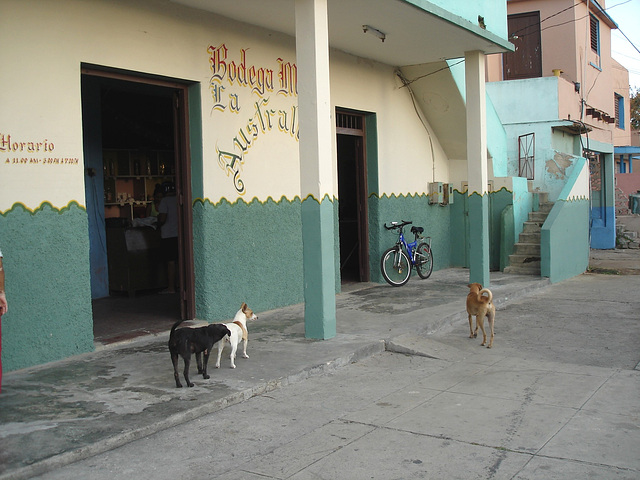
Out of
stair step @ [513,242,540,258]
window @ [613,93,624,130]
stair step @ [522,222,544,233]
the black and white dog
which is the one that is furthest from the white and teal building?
window @ [613,93,624,130]

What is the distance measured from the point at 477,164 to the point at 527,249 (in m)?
3.39

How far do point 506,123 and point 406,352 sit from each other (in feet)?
35.2

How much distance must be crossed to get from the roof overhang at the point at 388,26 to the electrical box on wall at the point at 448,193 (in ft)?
9.86

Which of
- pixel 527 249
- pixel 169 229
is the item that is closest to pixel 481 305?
pixel 169 229

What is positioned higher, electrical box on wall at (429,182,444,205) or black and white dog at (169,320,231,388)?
electrical box on wall at (429,182,444,205)

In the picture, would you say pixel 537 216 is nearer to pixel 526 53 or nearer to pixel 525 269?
pixel 525 269

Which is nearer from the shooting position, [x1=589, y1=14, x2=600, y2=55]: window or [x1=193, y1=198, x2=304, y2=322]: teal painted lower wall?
[x1=193, y1=198, x2=304, y2=322]: teal painted lower wall

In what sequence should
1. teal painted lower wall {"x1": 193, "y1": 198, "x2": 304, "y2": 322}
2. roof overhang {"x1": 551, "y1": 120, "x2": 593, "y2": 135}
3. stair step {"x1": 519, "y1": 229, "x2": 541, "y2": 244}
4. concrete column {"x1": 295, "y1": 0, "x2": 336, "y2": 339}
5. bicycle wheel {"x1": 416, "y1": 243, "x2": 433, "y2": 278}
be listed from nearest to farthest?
concrete column {"x1": 295, "y1": 0, "x2": 336, "y2": 339} → teal painted lower wall {"x1": 193, "y1": 198, "x2": 304, "y2": 322} → bicycle wheel {"x1": 416, "y1": 243, "x2": 433, "y2": 278} → stair step {"x1": 519, "y1": 229, "x2": 541, "y2": 244} → roof overhang {"x1": 551, "y1": 120, "x2": 593, "y2": 135}

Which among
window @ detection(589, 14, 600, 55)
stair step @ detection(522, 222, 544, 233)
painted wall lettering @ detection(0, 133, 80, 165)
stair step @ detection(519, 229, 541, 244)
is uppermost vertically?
window @ detection(589, 14, 600, 55)

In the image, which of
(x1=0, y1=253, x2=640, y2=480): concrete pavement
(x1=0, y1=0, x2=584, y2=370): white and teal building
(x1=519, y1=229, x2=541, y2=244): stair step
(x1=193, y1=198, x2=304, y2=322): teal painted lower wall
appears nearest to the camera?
(x1=0, y1=253, x2=640, y2=480): concrete pavement

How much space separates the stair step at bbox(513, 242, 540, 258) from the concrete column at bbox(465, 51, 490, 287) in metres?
2.81

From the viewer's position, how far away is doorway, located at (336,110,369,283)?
12000 millimetres

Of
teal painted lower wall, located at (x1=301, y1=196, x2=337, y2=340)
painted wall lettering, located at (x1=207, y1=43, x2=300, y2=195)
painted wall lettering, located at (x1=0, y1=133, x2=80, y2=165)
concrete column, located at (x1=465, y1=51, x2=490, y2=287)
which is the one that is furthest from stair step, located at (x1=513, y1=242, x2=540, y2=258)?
painted wall lettering, located at (x1=0, y1=133, x2=80, y2=165)

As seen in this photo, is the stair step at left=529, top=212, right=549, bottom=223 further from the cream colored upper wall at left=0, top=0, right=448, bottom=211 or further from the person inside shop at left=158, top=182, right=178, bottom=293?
the person inside shop at left=158, top=182, right=178, bottom=293
